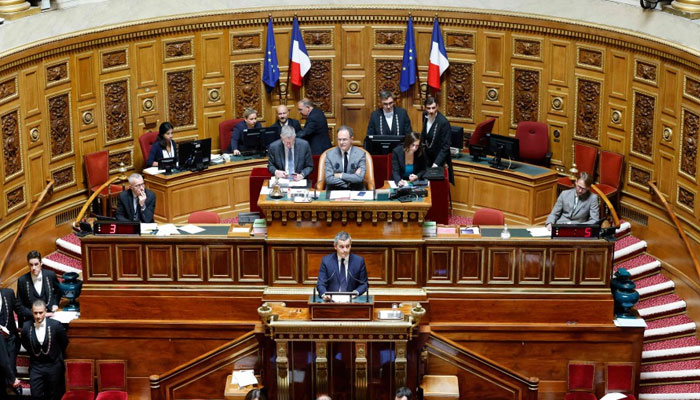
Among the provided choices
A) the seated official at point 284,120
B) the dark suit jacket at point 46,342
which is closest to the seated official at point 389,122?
the seated official at point 284,120

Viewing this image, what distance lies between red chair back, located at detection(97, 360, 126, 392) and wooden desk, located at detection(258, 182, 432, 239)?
6.97ft

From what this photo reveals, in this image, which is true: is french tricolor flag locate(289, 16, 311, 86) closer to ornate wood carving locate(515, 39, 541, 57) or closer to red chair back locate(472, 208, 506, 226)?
ornate wood carving locate(515, 39, 541, 57)

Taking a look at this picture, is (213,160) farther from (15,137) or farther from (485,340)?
(485,340)

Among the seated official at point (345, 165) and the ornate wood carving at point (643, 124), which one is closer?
the seated official at point (345, 165)

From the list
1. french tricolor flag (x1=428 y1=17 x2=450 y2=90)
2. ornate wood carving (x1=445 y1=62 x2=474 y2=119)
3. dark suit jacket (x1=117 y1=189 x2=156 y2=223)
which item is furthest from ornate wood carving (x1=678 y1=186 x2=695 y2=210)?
dark suit jacket (x1=117 y1=189 x2=156 y2=223)

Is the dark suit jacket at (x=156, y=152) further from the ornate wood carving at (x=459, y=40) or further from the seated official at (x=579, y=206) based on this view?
the seated official at (x=579, y=206)

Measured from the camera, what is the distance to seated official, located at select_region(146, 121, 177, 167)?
1620 centimetres

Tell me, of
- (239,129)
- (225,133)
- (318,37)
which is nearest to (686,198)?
(318,37)

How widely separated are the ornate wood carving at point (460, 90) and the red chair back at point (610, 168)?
209 cm

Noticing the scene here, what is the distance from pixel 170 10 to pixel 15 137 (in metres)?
2.87

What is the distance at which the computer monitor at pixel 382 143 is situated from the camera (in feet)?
51.8

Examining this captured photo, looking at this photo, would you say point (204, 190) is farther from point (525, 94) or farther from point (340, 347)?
point (525, 94)

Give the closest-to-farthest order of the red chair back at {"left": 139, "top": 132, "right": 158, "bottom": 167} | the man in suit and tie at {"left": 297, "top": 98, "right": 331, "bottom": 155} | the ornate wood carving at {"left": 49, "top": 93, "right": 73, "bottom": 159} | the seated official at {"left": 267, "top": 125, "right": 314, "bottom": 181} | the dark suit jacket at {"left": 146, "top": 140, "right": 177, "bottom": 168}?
the seated official at {"left": 267, "top": 125, "right": 314, "bottom": 181}, the ornate wood carving at {"left": 49, "top": 93, "right": 73, "bottom": 159}, the dark suit jacket at {"left": 146, "top": 140, "right": 177, "bottom": 168}, the man in suit and tie at {"left": 297, "top": 98, "right": 331, "bottom": 155}, the red chair back at {"left": 139, "top": 132, "right": 158, "bottom": 167}

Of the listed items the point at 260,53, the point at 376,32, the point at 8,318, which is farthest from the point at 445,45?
the point at 8,318
